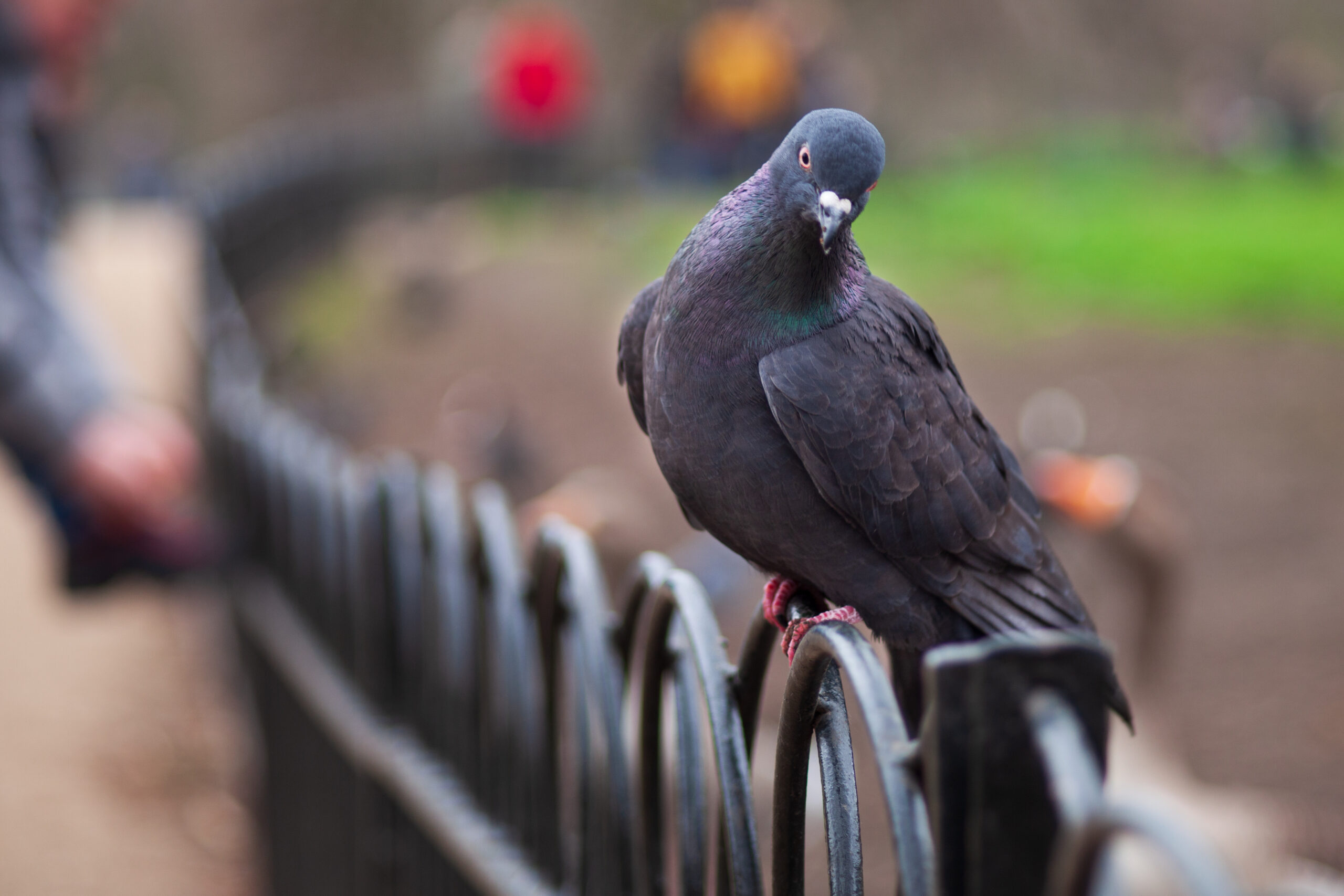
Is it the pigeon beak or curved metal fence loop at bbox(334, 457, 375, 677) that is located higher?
the pigeon beak

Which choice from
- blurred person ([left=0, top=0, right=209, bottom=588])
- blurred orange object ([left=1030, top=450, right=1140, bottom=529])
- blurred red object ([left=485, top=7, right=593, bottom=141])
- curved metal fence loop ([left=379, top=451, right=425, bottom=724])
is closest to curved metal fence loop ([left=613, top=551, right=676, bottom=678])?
curved metal fence loop ([left=379, top=451, right=425, bottom=724])

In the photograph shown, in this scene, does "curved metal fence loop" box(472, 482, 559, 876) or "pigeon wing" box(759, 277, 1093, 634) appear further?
"curved metal fence loop" box(472, 482, 559, 876)

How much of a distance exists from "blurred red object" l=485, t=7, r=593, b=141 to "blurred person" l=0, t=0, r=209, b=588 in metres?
12.2

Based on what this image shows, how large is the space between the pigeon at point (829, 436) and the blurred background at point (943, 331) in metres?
2.74

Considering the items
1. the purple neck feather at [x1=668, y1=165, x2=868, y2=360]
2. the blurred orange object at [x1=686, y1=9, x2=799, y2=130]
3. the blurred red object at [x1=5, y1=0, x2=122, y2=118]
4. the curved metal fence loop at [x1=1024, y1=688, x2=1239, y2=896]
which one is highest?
the blurred orange object at [x1=686, y1=9, x2=799, y2=130]

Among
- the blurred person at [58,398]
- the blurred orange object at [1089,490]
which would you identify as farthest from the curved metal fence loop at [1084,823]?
the blurred orange object at [1089,490]

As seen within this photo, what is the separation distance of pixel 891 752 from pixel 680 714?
25.2 inches

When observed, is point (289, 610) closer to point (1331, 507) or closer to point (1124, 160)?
point (1331, 507)

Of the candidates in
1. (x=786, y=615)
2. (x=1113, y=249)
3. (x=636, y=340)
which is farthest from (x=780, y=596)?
(x=1113, y=249)

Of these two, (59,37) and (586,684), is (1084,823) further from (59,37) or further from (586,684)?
(59,37)

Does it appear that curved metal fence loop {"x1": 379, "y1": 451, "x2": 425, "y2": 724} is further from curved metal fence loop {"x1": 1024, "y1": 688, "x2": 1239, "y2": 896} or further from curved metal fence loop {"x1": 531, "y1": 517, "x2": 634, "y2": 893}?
curved metal fence loop {"x1": 1024, "y1": 688, "x2": 1239, "y2": 896}

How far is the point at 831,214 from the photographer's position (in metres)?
1.37

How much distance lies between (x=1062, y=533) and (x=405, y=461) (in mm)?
3331

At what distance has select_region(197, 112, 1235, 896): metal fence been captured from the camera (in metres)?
1.05
